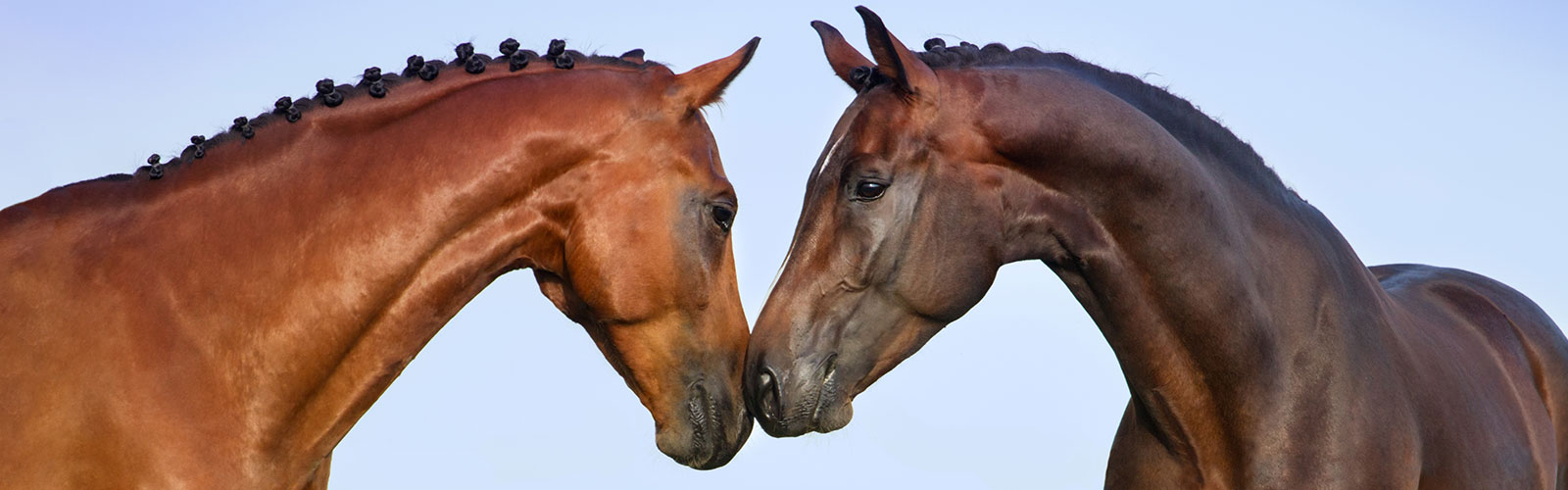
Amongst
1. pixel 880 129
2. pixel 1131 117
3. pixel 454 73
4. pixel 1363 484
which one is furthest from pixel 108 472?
pixel 1363 484

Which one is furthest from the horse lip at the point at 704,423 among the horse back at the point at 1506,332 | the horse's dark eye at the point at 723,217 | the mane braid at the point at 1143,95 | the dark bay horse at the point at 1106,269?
the horse back at the point at 1506,332

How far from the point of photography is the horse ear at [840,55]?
5.86m

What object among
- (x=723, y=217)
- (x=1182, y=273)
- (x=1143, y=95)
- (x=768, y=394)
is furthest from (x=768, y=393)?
(x=1143, y=95)

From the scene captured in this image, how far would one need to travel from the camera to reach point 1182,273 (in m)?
5.39

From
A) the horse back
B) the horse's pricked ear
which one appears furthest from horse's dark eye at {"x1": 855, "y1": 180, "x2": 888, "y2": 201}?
the horse back

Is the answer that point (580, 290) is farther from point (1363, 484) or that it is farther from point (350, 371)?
point (1363, 484)

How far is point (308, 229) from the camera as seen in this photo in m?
5.43

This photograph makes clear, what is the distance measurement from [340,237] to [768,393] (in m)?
1.48

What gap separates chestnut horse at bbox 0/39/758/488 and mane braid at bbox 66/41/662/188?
11 millimetres

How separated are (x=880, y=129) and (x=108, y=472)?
2605mm

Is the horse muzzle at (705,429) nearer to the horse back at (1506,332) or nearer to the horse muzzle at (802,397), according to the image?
the horse muzzle at (802,397)

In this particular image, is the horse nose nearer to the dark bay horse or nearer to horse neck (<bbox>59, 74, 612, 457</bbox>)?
the dark bay horse

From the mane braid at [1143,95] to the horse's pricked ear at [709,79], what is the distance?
0.70 metres

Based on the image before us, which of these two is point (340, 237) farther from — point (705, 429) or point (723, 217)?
point (705, 429)
